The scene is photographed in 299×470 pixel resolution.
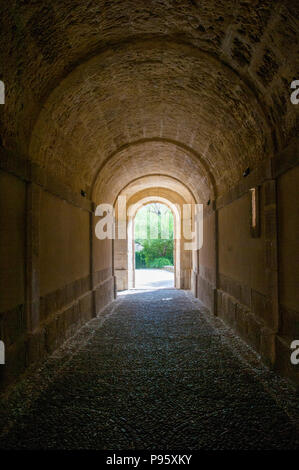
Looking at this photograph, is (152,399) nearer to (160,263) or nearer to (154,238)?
(160,263)

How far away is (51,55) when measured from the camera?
5.16 meters

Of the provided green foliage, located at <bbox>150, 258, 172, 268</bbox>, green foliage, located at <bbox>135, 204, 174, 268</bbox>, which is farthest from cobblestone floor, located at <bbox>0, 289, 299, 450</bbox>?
green foliage, located at <bbox>135, 204, 174, 268</bbox>

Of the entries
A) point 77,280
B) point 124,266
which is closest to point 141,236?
point 124,266

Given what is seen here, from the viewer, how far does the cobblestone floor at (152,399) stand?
3.49m

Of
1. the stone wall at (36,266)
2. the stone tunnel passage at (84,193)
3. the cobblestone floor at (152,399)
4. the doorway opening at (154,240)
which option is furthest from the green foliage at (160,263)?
the cobblestone floor at (152,399)

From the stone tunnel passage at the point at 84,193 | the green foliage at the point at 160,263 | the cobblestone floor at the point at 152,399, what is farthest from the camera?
the green foliage at the point at 160,263

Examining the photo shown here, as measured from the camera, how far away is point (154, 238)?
4038 cm

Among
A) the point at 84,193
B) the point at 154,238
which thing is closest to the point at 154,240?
the point at 154,238

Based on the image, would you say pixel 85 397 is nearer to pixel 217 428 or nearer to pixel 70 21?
pixel 217 428

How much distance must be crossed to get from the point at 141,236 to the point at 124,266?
24824 mm

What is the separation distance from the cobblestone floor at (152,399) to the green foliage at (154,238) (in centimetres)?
3118

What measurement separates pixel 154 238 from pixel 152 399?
36.0m

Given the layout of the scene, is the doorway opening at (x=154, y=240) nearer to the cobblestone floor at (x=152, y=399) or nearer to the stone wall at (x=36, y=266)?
the stone wall at (x=36, y=266)

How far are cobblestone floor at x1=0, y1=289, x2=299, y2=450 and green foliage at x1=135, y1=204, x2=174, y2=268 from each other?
31.2 m
